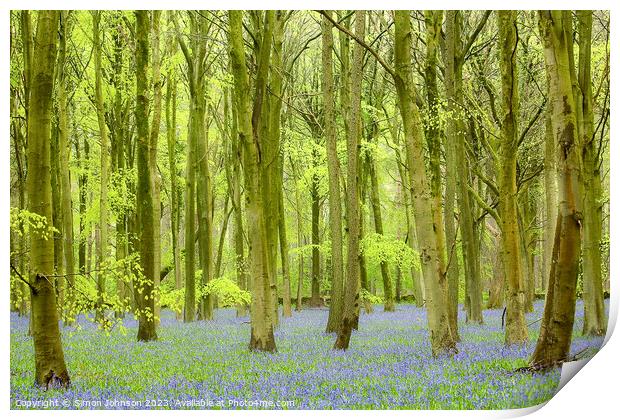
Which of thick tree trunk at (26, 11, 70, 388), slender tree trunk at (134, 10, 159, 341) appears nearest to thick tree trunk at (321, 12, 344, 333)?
slender tree trunk at (134, 10, 159, 341)

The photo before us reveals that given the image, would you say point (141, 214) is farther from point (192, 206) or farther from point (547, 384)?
point (547, 384)

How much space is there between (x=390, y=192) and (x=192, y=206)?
12.6 ft

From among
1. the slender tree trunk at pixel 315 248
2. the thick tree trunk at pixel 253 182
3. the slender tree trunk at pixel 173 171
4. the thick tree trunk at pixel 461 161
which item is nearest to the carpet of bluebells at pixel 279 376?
the thick tree trunk at pixel 253 182

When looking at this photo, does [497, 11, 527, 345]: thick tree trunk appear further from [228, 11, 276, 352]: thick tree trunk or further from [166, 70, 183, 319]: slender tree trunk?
[166, 70, 183, 319]: slender tree trunk

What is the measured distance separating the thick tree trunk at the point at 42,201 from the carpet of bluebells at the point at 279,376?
0.23 m

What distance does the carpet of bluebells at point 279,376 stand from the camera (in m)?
6.60

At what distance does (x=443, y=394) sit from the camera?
6637 millimetres

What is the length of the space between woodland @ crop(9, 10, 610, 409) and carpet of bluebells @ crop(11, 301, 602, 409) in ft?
0.09

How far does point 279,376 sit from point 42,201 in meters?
2.95

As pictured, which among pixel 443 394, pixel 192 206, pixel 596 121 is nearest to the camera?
pixel 443 394

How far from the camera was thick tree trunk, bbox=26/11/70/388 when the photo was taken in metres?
6.26

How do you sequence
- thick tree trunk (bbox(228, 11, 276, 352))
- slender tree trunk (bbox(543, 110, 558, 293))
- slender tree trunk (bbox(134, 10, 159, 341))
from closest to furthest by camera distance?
slender tree trunk (bbox(543, 110, 558, 293)) < thick tree trunk (bbox(228, 11, 276, 352)) < slender tree trunk (bbox(134, 10, 159, 341))

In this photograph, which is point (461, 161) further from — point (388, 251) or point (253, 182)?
point (253, 182)
